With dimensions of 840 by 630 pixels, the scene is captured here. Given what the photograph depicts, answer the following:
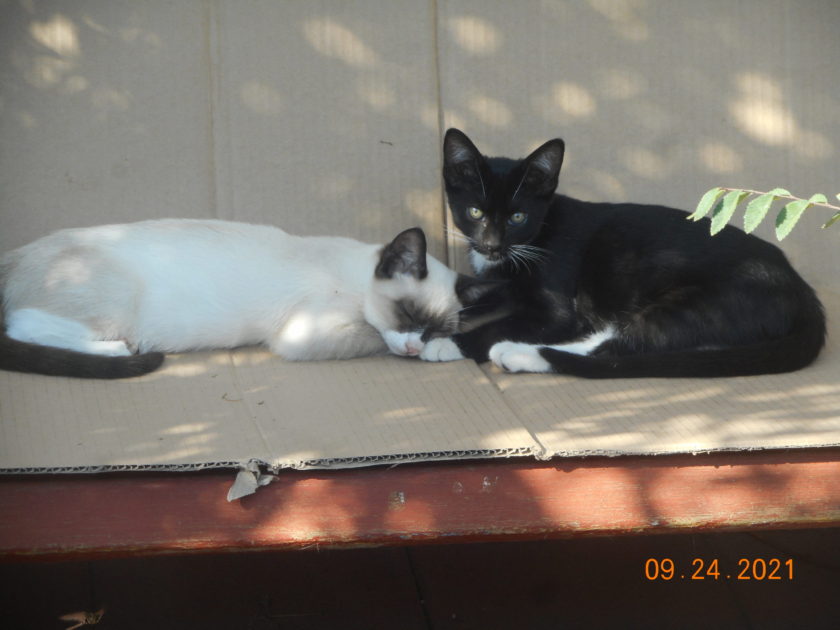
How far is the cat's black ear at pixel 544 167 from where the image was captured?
2.61 m

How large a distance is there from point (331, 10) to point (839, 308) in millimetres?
2039

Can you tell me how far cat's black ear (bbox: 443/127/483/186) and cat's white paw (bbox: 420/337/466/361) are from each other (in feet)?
1.71

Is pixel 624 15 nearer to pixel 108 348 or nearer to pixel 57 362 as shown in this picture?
pixel 108 348

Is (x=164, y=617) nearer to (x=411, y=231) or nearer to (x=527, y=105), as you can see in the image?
(x=411, y=231)

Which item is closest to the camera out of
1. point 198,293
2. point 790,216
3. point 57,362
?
point 790,216

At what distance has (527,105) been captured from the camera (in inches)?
126

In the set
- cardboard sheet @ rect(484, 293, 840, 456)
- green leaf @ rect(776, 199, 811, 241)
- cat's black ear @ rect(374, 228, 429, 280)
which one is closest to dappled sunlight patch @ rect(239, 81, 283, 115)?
cat's black ear @ rect(374, 228, 429, 280)

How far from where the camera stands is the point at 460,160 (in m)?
2.70

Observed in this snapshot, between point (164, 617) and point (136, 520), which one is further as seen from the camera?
point (164, 617)

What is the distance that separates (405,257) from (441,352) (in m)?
0.30

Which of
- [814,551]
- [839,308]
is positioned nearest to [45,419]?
[814,551]

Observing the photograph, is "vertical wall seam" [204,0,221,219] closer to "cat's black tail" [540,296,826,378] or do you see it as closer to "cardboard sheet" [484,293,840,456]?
"cardboard sheet" [484,293,840,456]

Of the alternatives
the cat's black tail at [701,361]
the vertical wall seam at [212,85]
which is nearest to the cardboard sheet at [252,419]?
the cat's black tail at [701,361]

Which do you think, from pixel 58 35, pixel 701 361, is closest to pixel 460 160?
pixel 701 361
